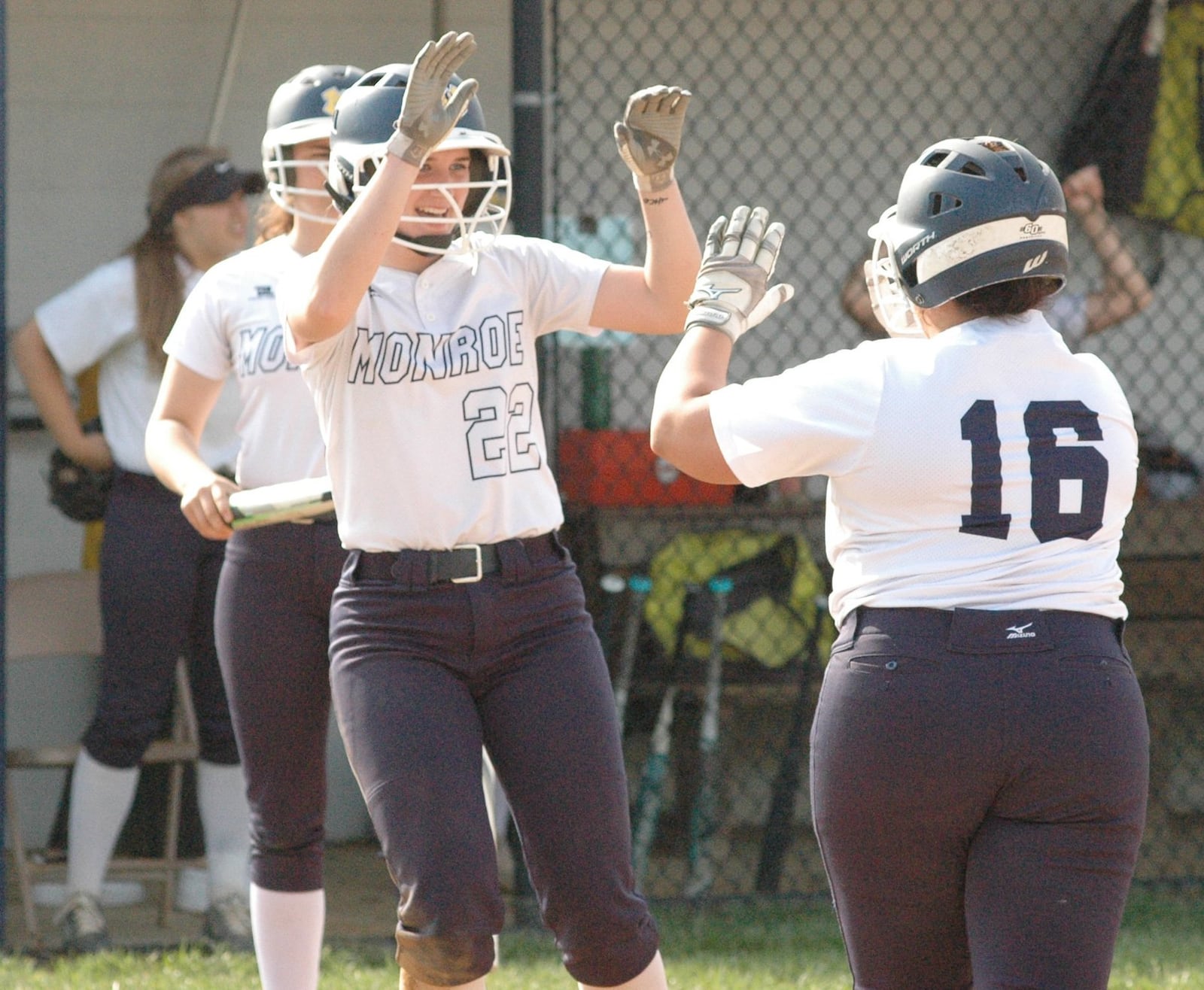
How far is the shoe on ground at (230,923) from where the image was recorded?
187 inches

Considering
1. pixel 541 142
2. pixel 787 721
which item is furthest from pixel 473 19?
pixel 787 721

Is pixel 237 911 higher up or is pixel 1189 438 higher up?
pixel 1189 438

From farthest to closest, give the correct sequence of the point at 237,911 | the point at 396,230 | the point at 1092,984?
the point at 237,911 → the point at 396,230 → the point at 1092,984

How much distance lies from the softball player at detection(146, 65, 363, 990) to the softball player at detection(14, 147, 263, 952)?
1179 millimetres

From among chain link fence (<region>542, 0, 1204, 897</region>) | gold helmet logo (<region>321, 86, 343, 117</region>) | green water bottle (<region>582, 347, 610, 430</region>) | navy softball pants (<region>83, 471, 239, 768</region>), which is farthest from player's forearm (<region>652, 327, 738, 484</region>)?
green water bottle (<region>582, 347, 610, 430</region>)

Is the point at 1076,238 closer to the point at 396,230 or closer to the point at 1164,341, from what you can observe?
the point at 1164,341

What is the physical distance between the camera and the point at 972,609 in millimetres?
2346

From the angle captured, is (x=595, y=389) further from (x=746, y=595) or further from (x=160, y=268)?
(x=160, y=268)

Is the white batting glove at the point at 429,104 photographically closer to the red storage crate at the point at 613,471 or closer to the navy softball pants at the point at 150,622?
the navy softball pants at the point at 150,622

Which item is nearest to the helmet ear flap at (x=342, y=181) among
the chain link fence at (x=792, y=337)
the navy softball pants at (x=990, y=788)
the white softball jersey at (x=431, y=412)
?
the white softball jersey at (x=431, y=412)

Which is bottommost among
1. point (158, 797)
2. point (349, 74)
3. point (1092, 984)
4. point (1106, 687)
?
point (158, 797)

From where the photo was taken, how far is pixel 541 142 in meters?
5.02

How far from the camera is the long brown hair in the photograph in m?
4.86

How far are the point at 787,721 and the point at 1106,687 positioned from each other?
409 centimetres
